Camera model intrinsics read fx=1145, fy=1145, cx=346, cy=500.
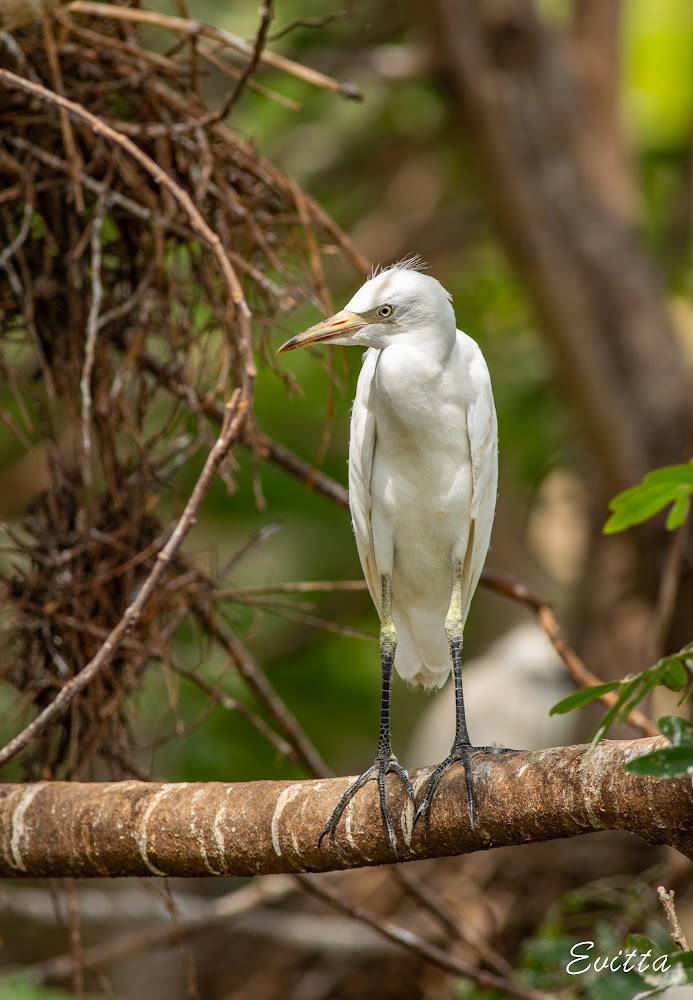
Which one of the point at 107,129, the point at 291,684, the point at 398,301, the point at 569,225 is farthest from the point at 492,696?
the point at 107,129

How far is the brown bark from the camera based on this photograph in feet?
4.43

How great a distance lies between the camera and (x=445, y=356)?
2.01 meters

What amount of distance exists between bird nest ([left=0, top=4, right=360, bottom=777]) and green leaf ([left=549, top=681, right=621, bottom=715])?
0.97 m

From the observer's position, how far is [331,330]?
1.88 metres

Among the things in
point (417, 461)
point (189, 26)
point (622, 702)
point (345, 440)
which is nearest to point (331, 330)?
point (417, 461)

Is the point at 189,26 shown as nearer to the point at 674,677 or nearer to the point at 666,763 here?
the point at 674,677

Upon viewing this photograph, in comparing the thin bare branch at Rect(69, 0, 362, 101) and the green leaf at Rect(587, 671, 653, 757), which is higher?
the thin bare branch at Rect(69, 0, 362, 101)

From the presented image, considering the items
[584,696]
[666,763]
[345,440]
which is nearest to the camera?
[666,763]

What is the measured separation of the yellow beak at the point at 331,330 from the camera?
1.84 m

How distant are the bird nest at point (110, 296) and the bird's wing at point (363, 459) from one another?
202mm

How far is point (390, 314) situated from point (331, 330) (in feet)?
0.40

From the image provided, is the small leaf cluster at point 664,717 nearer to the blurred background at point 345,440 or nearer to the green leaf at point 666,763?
the green leaf at point 666,763

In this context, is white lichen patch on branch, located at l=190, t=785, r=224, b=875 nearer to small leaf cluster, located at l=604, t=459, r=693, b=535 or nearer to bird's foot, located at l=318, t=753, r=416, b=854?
bird's foot, located at l=318, t=753, r=416, b=854

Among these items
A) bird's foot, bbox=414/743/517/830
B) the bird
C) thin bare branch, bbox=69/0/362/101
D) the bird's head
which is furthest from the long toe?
thin bare branch, bbox=69/0/362/101
